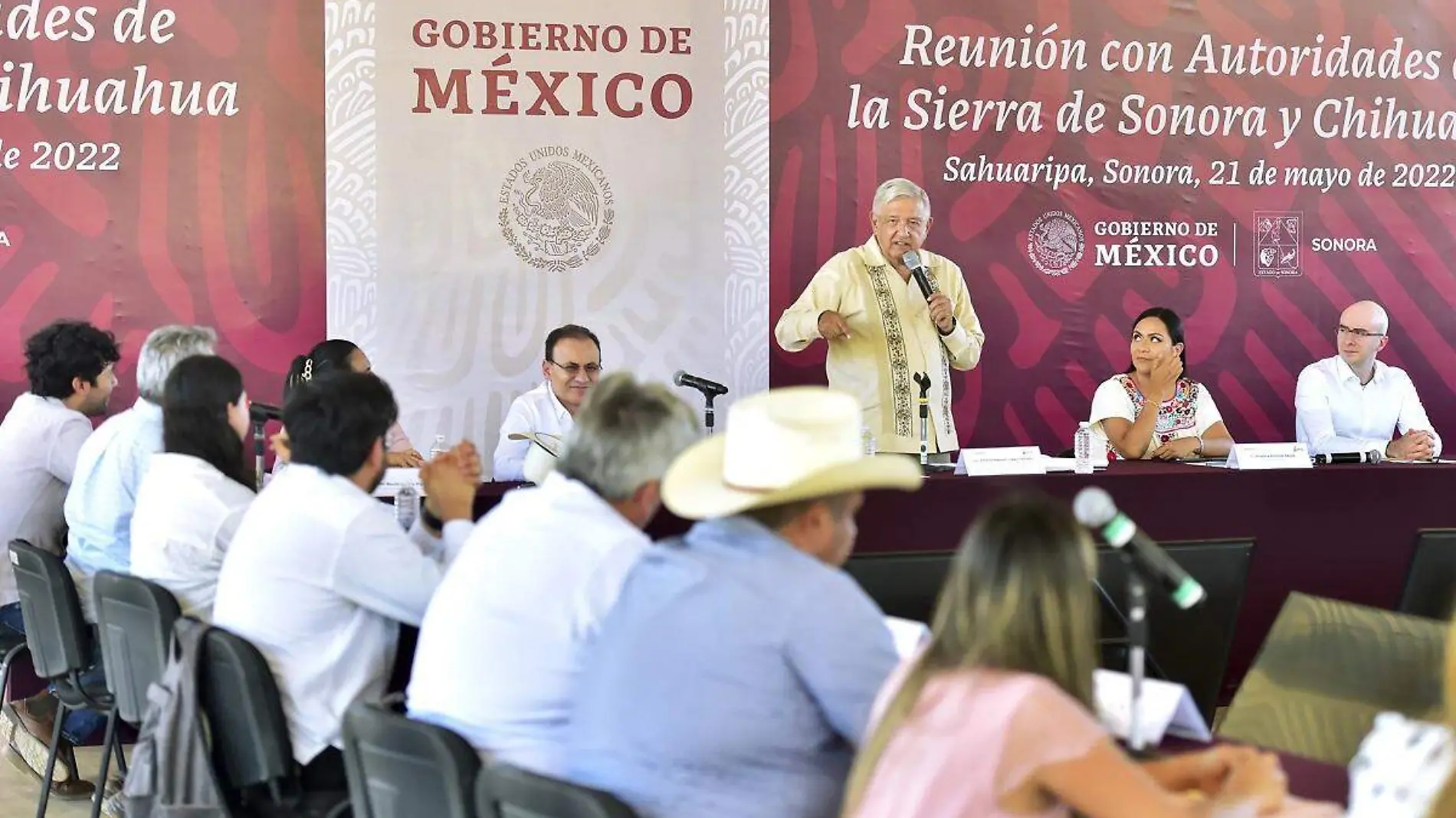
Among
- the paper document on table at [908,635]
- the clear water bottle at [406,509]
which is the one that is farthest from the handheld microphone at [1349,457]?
the clear water bottle at [406,509]

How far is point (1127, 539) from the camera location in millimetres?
1697

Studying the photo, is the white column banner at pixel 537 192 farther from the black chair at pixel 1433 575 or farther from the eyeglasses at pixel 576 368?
the black chair at pixel 1433 575

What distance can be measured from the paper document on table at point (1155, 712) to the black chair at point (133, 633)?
1.65 m

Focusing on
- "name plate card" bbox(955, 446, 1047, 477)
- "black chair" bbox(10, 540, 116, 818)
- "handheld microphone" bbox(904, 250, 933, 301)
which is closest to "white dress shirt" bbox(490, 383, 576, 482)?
"handheld microphone" bbox(904, 250, 933, 301)

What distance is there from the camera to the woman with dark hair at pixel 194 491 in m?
3.15

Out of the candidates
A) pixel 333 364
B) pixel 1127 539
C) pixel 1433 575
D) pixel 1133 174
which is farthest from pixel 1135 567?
pixel 1133 174

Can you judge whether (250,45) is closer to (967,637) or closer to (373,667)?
(373,667)

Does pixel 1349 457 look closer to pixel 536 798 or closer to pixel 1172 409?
pixel 1172 409

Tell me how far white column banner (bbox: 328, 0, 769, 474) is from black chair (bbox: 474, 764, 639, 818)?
3768mm

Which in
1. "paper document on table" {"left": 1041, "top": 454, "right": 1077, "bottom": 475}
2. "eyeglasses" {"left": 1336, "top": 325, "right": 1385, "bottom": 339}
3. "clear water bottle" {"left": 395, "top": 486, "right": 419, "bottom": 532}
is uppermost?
"eyeglasses" {"left": 1336, "top": 325, "right": 1385, "bottom": 339}

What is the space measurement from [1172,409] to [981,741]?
3.73m

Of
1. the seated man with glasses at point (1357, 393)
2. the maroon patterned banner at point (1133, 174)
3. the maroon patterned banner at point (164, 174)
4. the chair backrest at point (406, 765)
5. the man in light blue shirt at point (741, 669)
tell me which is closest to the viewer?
the man in light blue shirt at point (741, 669)

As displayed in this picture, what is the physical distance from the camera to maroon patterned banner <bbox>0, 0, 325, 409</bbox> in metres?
5.11

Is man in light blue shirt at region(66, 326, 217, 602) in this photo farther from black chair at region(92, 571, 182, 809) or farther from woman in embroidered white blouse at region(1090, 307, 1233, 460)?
woman in embroidered white blouse at region(1090, 307, 1233, 460)
